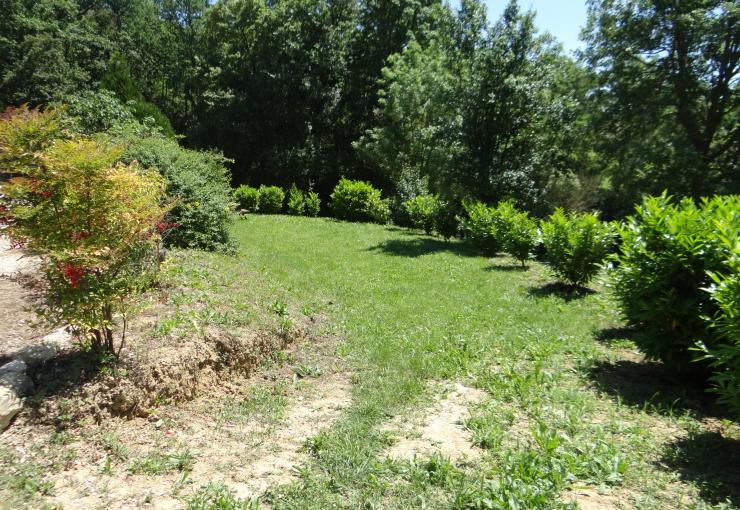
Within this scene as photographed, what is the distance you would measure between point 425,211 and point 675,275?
12.3 m

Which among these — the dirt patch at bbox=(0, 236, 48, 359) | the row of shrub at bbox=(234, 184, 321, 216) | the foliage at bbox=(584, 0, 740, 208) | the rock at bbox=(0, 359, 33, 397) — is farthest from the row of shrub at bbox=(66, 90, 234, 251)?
the foliage at bbox=(584, 0, 740, 208)

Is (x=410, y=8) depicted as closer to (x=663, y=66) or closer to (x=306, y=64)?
(x=306, y=64)

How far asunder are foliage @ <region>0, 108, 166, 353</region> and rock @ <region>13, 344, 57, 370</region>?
0.96 feet

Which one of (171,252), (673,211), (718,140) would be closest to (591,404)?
(673,211)

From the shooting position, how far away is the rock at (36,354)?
3928 mm

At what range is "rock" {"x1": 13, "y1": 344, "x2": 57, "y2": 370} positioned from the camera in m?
3.93

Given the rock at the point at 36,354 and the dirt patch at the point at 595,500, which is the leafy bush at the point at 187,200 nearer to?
the rock at the point at 36,354

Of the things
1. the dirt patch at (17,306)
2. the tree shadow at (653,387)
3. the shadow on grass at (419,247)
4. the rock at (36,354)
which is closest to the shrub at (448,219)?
the shadow on grass at (419,247)

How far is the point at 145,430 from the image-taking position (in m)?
3.72

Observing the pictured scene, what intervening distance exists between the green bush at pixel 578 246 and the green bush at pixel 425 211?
7613 mm

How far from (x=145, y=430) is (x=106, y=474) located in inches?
22.3

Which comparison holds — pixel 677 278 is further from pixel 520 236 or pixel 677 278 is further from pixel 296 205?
pixel 296 205

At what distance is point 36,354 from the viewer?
13.1 feet

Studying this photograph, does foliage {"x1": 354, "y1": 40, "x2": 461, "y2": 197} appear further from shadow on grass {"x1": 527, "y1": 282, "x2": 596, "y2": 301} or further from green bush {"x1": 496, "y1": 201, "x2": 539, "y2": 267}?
shadow on grass {"x1": 527, "y1": 282, "x2": 596, "y2": 301}
